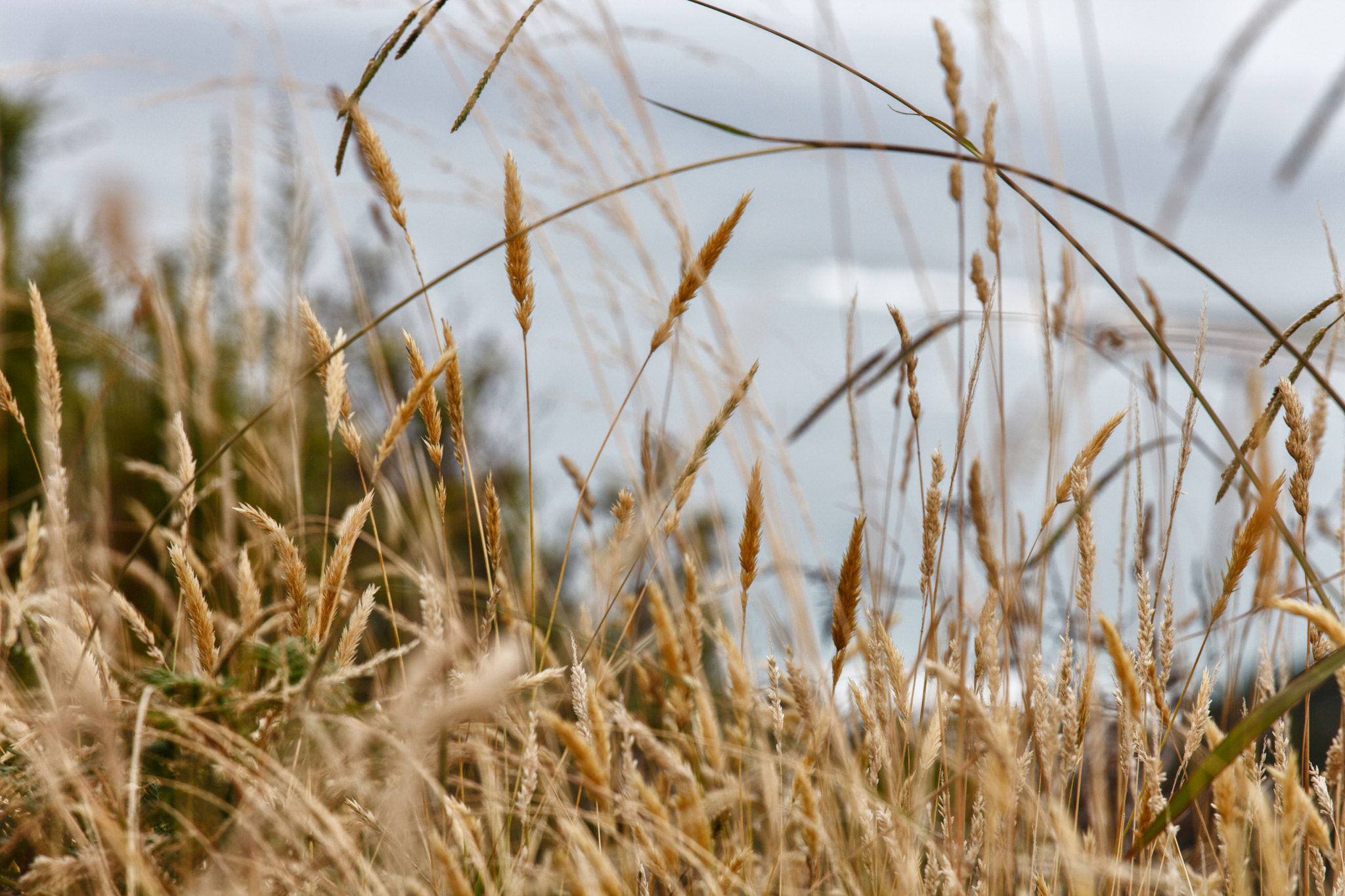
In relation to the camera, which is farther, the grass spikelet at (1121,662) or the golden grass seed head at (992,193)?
the golden grass seed head at (992,193)

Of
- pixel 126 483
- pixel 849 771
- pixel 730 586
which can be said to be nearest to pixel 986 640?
pixel 849 771

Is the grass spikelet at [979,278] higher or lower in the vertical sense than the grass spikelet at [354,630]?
higher

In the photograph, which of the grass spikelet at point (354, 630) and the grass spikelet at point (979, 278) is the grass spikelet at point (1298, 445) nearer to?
the grass spikelet at point (979, 278)

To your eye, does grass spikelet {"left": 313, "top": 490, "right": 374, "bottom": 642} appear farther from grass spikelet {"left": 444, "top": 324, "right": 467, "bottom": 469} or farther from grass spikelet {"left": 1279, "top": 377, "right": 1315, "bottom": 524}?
grass spikelet {"left": 1279, "top": 377, "right": 1315, "bottom": 524}

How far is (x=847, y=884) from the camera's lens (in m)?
0.77

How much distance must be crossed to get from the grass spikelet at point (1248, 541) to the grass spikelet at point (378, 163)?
30.0 inches

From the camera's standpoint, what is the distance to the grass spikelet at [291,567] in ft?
2.54

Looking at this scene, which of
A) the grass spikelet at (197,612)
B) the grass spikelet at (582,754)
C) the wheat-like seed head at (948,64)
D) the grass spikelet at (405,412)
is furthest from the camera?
the wheat-like seed head at (948,64)

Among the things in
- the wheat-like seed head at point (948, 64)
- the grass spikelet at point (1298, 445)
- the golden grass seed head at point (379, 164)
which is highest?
the wheat-like seed head at point (948, 64)

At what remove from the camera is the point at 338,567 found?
2.40 ft

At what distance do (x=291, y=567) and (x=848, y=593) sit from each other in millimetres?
473

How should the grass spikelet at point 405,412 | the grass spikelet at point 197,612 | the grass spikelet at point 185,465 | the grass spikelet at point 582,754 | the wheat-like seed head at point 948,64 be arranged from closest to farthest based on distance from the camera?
the grass spikelet at point 582,754, the grass spikelet at point 405,412, the grass spikelet at point 197,612, the grass spikelet at point 185,465, the wheat-like seed head at point 948,64

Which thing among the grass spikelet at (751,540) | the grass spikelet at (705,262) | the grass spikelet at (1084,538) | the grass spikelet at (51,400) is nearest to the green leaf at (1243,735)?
the grass spikelet at (1084,538)

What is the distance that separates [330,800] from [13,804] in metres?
0.22
